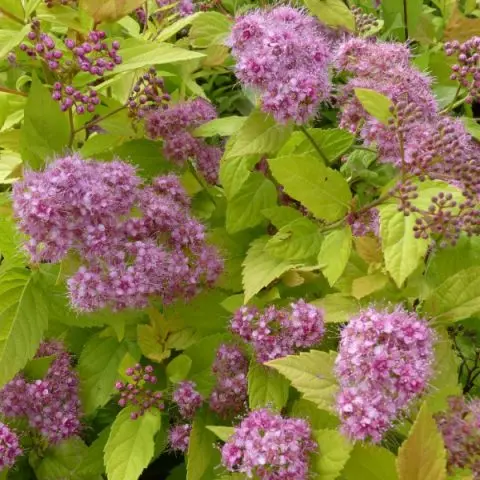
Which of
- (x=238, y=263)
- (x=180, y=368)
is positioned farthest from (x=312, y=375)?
(x=238, y=263)

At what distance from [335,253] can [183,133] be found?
0.49 meters

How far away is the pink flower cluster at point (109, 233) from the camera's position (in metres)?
1.33

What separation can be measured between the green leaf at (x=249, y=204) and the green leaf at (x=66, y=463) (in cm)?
63

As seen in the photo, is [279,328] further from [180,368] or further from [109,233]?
[109,233]

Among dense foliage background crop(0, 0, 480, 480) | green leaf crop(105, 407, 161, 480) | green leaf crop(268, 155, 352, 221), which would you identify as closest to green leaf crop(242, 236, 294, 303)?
dense foliage background crop(0, 0, 480, 480)

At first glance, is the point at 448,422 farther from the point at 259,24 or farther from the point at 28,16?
the point at 28,16

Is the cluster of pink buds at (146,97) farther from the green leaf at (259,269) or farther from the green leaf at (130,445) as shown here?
the green leaf at (130,445)

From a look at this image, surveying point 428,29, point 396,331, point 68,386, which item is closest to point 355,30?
point 428,29

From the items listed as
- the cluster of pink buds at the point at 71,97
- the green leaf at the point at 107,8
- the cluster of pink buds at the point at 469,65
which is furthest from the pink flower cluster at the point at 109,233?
the cluster of pink buds at the point at 469,65

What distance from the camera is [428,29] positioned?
2.21 m

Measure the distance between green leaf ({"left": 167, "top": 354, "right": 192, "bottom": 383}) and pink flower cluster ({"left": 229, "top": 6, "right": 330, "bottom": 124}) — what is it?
0.55m

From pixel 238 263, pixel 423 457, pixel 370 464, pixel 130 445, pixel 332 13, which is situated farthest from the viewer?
pixel 332 13

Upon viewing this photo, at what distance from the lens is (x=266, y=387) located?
146 centimetres

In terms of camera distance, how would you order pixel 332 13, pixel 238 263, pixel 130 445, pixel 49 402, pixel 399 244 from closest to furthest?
pixel 399 244 < pixel 130 445 < pixel 49 402 < pixel 238 263 < pixel 332 13
